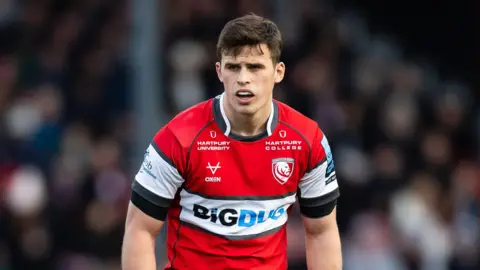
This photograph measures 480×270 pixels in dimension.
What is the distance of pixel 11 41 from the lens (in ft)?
48.2

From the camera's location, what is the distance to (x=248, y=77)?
6766mm

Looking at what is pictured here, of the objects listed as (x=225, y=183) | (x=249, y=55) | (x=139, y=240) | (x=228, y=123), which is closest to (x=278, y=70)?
(x=249, y=55)

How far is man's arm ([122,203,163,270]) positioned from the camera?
6.95 m

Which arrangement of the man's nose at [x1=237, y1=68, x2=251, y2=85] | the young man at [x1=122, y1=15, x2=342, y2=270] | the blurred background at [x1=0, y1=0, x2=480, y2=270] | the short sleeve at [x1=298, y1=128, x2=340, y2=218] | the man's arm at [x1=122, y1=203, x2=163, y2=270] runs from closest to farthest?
the man's nose at [x1=237, y1=68, x2=251, y2=85]
the young man at [x1=122, y1=15, x2=342, y2=270]
the man's arm at [x1=122, y1=203, x2=163, y2=270]
the short sleeve at [x1=298, y1=128, x2=340, y2=218]
the blurred background at [x1=0, y1=0, x2=480, y2=270]

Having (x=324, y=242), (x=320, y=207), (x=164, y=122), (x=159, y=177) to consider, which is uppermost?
(x=159, y=177)

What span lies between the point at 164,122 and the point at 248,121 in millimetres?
6189

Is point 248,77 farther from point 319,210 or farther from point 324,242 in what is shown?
point 324,242

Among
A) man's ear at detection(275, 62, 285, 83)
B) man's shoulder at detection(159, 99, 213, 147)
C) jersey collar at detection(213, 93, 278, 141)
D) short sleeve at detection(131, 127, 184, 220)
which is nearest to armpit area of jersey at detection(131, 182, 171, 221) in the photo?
short sleeve at detection(131, 127, 184, 220)

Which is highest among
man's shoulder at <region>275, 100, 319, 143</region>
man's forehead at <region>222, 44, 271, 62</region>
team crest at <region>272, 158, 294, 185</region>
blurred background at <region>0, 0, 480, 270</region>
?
man's forehead at <region>222, 44, 271, 62</region>

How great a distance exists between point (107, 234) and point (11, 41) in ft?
10.3

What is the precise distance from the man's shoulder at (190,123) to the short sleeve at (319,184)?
60 cm

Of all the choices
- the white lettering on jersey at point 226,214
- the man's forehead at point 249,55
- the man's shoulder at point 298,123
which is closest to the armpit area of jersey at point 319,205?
the white lettering on jersey at point 226,214

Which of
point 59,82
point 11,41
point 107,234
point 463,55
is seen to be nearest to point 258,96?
point 107,234

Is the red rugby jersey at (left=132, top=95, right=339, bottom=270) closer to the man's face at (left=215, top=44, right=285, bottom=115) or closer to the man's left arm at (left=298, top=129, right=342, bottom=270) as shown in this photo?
the man's left arm at (left=298, top=129, right=342, bottom=270)
